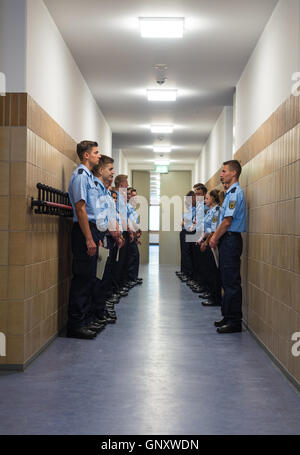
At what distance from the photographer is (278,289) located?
4.16 meters

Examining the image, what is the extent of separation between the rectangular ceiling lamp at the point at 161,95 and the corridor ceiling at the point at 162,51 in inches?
3.8

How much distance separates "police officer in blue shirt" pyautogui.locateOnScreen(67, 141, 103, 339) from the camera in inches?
186

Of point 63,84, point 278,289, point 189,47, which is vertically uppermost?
point 189,47

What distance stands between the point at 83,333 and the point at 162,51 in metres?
3.04

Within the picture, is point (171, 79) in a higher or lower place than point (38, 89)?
higher

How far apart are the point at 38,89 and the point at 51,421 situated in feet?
8.36

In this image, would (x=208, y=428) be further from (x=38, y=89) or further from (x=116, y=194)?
(x=116, y=194)

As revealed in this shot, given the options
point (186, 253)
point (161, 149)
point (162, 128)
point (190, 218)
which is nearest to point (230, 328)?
point (190, 218)

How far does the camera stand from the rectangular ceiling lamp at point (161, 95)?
293 inches

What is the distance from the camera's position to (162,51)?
583 centimetres

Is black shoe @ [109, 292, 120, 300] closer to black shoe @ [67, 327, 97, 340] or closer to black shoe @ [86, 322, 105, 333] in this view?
black shoe @ [86, 322, 105, 333]

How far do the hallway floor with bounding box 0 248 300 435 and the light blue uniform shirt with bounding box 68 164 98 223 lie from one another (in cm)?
116
